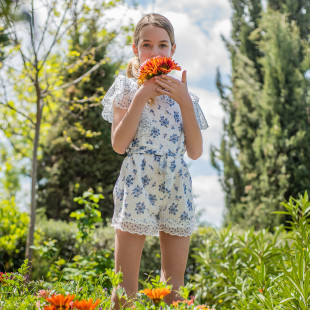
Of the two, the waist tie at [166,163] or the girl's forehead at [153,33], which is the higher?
the girl's forehead at [153,33]

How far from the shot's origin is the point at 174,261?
2105mm

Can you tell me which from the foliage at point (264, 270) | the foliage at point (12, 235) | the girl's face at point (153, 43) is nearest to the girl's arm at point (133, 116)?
the girl's face at point (153, 43)

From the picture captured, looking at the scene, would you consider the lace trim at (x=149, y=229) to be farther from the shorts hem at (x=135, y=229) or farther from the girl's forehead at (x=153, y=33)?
the girl's forehead at (x=153, y=33)

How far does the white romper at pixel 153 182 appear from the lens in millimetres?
2049

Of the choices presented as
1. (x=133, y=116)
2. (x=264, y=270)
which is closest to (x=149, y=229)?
(x=133, y=116)

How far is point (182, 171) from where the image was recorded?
7.09 ft

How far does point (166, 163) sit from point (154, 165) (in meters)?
0.06

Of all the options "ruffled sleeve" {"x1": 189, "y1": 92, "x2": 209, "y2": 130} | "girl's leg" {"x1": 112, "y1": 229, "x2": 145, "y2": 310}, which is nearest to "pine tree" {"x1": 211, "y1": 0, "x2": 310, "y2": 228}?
"ruffled sleeve" {"x1": 189, "y1": 92, "x2": 209, "y2": 130}

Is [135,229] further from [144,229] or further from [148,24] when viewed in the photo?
[148,24]

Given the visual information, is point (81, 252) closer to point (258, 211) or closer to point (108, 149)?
point (108, 149)

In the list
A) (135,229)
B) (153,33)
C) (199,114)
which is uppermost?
(153,33)

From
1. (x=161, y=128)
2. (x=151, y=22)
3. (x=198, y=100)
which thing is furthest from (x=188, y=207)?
(x=151, y=22)

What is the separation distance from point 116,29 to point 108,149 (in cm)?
254

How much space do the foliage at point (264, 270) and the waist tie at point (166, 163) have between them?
0.69 m
